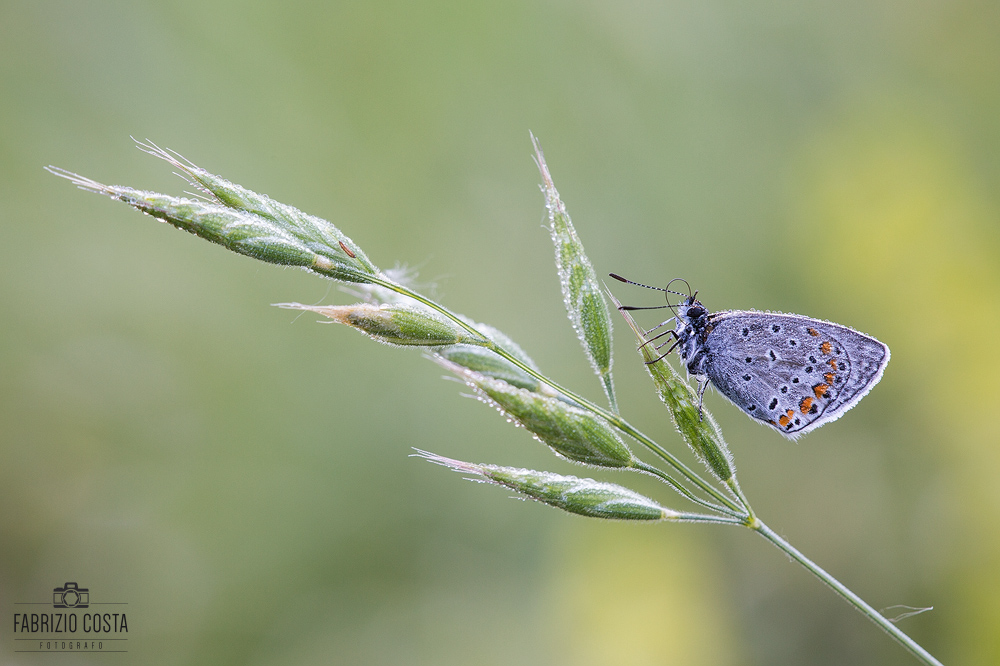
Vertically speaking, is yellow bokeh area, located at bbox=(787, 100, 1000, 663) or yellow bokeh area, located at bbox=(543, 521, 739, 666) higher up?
yellow bokeh area, located at bbox=(787, 100, 1000, 663)

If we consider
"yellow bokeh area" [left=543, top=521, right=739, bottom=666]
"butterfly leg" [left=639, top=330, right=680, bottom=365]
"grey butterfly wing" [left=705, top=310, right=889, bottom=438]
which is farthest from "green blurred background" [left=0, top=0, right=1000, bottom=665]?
"butterfly leg" [left=639, top=330, right=680, bottom=365]

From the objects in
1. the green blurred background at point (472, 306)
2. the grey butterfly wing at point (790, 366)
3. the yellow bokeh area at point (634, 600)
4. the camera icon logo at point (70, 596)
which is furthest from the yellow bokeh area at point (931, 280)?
the camera icon logo at point (70, 596)

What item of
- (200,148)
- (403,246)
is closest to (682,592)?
(403,246)

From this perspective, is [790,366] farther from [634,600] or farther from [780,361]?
[634,600]

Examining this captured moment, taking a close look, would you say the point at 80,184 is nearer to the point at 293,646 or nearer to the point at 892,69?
the point at 293,646

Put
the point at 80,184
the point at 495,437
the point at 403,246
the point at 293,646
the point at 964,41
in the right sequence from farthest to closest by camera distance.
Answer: the point at 964,41 < the point at 403,246 < the point at 495,437 < the point at 293,646 < the point at 80,184

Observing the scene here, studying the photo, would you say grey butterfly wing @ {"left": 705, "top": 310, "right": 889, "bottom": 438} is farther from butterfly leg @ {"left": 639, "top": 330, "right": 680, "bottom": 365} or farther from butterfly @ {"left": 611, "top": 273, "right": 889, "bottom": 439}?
butterfly leg @ {"left": 639, "top": 330, "right": 680, "bottom": 365}

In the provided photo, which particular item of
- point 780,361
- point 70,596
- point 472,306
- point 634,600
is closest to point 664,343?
point 780,361
